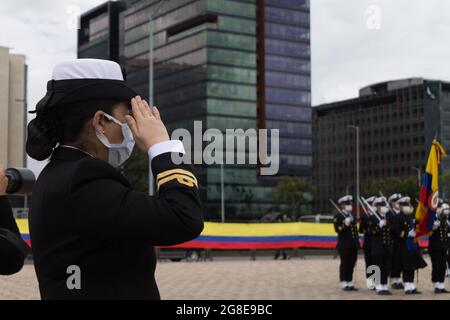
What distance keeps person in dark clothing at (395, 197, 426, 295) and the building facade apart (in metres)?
116

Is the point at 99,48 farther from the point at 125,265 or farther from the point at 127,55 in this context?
the point at 125,265

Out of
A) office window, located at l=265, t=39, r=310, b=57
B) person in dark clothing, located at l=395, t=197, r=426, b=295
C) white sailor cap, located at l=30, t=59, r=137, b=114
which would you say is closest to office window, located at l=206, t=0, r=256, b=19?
office window, located at l=265, t=39, r=310, b=57

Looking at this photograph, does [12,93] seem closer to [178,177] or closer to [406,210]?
[406,210]

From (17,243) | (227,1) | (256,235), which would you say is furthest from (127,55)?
(17,243)

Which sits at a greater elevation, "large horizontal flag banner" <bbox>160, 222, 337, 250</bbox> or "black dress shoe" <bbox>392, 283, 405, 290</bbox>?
"large horizontal flag banner" <bbox>160, 222, 337, 250</bbox>

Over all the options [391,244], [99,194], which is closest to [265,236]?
[391,244]

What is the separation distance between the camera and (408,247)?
1727 cm

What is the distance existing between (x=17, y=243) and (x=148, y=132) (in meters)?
0.64

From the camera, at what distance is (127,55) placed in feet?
359

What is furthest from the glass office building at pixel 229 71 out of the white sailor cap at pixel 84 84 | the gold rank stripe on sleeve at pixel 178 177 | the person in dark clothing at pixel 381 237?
the gold rank stripe on sleeve at pixel 178 177

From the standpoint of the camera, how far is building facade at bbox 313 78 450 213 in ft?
433

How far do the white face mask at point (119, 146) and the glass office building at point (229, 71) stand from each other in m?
94.4

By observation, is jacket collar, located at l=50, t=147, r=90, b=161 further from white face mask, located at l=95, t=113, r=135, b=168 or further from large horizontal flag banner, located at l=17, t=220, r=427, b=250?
large horizontal flag banner, located at l=17, t=220, r=427, b=250
